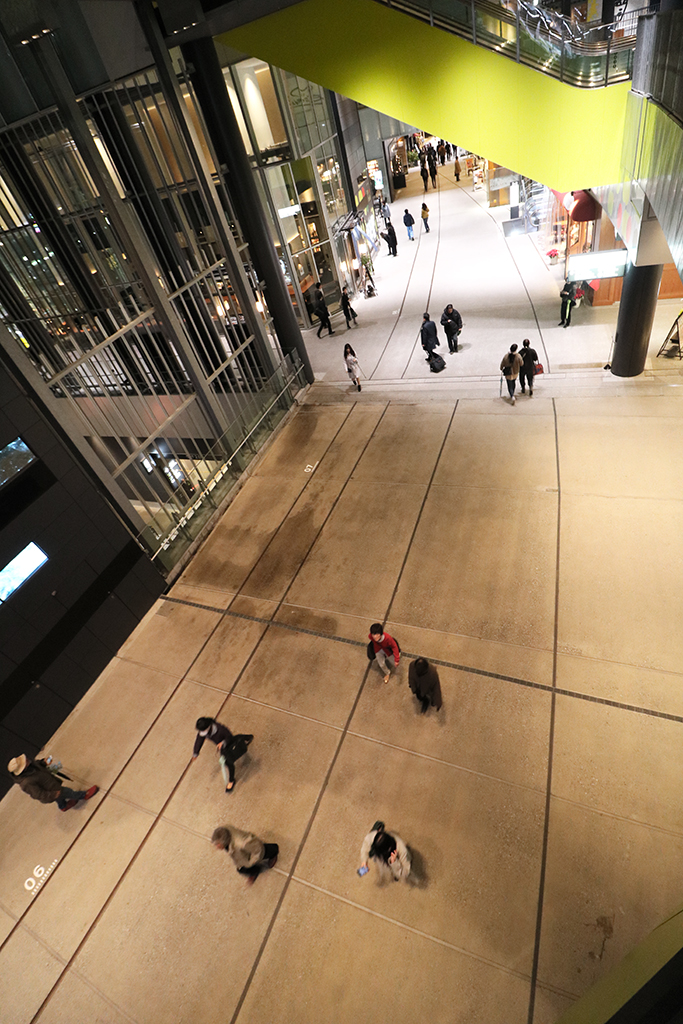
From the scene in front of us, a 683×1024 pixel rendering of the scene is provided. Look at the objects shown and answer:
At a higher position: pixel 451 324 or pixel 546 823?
pixel 451 324

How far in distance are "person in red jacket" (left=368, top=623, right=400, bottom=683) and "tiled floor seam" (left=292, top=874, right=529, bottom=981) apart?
245 cm

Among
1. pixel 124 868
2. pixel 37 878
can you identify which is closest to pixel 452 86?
pixel 124 868

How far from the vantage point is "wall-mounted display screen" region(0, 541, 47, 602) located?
6395 mm

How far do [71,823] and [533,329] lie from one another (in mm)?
15360

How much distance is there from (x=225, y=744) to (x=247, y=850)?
48.9 inches

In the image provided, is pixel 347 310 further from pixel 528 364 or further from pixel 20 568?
pixel 20 568

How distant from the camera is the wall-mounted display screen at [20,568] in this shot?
640cm

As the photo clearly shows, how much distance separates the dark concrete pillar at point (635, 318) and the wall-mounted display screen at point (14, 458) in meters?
11.5

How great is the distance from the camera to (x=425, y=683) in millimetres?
5652

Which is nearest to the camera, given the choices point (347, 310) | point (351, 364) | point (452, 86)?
point (452, 86)

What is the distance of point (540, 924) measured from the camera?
4.42m

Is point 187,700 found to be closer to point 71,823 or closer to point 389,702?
point 71,823

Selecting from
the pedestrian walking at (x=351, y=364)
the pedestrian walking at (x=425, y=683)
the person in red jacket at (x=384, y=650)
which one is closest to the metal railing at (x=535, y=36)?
the pedestrian walking at (x=351, y=364)

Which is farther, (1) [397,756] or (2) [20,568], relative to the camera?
(2) [20,568]
